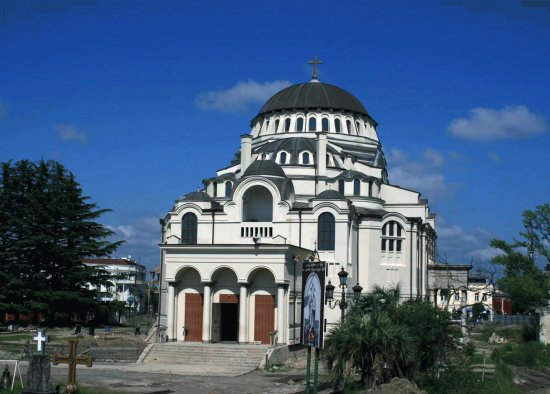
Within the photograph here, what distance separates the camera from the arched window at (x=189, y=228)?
51281mm

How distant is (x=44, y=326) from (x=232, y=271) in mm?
18072

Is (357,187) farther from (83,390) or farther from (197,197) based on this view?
(83,390)

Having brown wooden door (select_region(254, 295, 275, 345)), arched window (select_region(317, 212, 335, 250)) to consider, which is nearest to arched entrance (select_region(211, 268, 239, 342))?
brown wooden door (select_region(254, 295, 275, 345))

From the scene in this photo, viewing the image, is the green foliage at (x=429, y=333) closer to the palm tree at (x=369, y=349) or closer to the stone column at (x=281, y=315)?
the palm tree at (x=369, y=349)

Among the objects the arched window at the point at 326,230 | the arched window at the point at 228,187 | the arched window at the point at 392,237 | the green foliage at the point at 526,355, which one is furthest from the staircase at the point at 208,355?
the arched window at the point at 228,187

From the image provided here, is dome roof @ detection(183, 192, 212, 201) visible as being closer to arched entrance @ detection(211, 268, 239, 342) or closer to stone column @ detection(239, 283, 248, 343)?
arched entrance @ detection(211, 268, 239, 342)

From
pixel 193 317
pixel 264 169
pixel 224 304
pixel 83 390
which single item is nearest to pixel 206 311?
pixel 193 317

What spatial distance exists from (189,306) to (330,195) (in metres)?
11.6

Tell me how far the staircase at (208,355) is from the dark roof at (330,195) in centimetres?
1185

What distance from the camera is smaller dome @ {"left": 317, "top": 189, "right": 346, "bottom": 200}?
4932 cm

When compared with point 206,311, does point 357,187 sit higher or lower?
higher

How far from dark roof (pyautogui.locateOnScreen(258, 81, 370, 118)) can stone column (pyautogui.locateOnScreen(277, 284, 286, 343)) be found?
23.0 meters

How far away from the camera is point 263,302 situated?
44.2m

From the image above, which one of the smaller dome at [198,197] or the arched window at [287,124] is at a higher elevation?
the arched window at [287,124]
